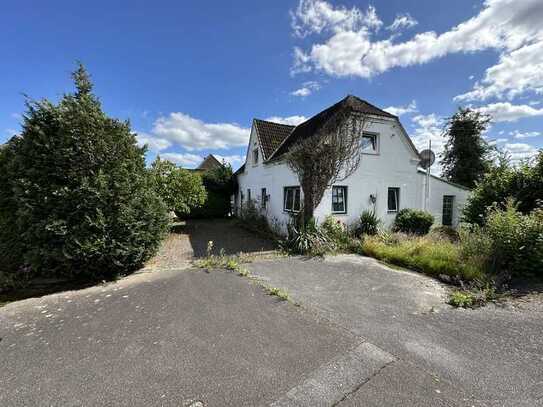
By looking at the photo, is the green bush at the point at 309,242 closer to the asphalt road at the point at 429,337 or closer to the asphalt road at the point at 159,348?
the asphalt road at the point at 429,337

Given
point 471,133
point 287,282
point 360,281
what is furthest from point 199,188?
point 471,133

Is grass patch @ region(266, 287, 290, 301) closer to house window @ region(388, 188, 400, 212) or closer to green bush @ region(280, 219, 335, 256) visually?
green bush @ region(280, 219, 335, 256)

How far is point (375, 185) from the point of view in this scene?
11.0 metres

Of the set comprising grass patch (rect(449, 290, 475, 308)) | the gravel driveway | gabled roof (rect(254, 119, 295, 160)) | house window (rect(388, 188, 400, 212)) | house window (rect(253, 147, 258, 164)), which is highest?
gabled roof (rect(254, 119, 295, 160))

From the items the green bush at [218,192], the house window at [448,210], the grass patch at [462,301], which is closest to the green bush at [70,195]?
the grass patch at [462,301]

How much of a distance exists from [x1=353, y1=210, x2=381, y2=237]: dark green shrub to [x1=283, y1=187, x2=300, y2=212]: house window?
2822 mm

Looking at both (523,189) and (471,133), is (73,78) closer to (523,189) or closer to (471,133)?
(523,189)

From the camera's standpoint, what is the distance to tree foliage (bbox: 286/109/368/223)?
925 centimetres

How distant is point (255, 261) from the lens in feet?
24.5

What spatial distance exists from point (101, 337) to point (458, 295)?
6.27m

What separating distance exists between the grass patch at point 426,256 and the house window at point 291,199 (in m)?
3.33

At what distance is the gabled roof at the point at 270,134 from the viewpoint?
14.2 metres

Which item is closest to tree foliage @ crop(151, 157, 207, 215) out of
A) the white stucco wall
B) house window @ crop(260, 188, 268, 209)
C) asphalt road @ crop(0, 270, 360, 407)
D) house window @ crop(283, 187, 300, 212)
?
house window @ crop(260, 188, 268, 209)

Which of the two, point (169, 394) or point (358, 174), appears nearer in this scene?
point (169, 394)
